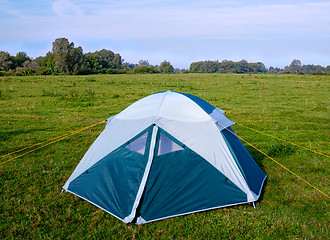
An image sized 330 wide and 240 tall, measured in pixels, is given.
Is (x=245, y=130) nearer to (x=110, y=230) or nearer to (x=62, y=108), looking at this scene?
(x=110, y=230)

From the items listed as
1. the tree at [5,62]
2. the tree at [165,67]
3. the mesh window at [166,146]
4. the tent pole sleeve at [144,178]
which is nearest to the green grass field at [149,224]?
the tent pole sleeve at [144,178]

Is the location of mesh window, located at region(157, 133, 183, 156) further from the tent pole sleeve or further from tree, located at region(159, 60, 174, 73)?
tree, located at region(159, 60, 174, 73)

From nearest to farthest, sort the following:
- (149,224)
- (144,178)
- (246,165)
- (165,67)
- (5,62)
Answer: (149,224) → (144,178) → (246,165) → (5,62) → (165,67)

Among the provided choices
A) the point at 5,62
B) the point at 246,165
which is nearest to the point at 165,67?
the point at 5,62

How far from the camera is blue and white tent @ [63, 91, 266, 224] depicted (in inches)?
198

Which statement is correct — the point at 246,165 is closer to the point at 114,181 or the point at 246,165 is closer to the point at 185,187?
the point at 185,187

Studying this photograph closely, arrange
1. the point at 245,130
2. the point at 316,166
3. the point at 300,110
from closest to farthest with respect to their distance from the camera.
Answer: the point at 316,166 < the point at 245,130 < the point at 300,110

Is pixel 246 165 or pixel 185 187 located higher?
pixel 246 165

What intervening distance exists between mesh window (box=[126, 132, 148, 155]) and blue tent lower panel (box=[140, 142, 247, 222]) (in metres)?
0.38

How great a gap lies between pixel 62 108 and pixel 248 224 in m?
13.0

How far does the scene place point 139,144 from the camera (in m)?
5.46

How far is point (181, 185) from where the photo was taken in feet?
17.1

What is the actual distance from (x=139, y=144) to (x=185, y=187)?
1277 mm

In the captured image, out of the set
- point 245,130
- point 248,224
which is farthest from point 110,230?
point 245,130
